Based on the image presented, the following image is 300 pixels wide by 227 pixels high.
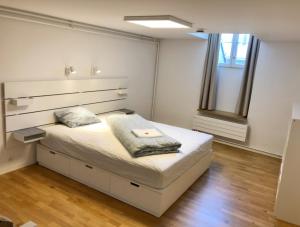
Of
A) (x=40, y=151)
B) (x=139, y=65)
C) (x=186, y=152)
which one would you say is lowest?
(x=40, y=151)

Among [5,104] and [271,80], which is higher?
[271,80]

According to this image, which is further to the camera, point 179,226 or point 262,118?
point 262,118

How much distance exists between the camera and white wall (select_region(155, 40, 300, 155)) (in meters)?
4.34

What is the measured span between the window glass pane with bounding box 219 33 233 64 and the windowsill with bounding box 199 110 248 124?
1050 mm

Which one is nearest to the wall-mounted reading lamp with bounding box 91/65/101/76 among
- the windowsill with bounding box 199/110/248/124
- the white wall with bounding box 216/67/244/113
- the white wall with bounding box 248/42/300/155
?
the windowsill with bounding box 199/110/248/124

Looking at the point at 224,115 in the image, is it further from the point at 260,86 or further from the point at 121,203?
the point at 121,203

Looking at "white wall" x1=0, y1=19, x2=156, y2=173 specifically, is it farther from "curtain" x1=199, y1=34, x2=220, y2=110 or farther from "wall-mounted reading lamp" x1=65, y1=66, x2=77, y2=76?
→ "curtain" x1=199, y1=34, x2=220, y2=110

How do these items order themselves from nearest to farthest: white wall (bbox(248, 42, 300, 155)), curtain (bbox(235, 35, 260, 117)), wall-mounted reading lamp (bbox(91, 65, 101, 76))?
wall-mounted reading lamp (bbox(91, 65, 101, 76)) < white wall (bbox(248, 42, 300, 155)) < curtain (bbox(235, 35, 260, 117))

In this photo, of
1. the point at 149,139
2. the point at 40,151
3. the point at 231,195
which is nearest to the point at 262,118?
the point at 231,195

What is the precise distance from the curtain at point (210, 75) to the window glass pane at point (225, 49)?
0.21m

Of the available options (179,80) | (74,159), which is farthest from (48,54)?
(179,80)

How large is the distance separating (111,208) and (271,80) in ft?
11.6

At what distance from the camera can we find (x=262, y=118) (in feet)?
15.2

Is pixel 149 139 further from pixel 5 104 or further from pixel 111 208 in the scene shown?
pixel 5 104
